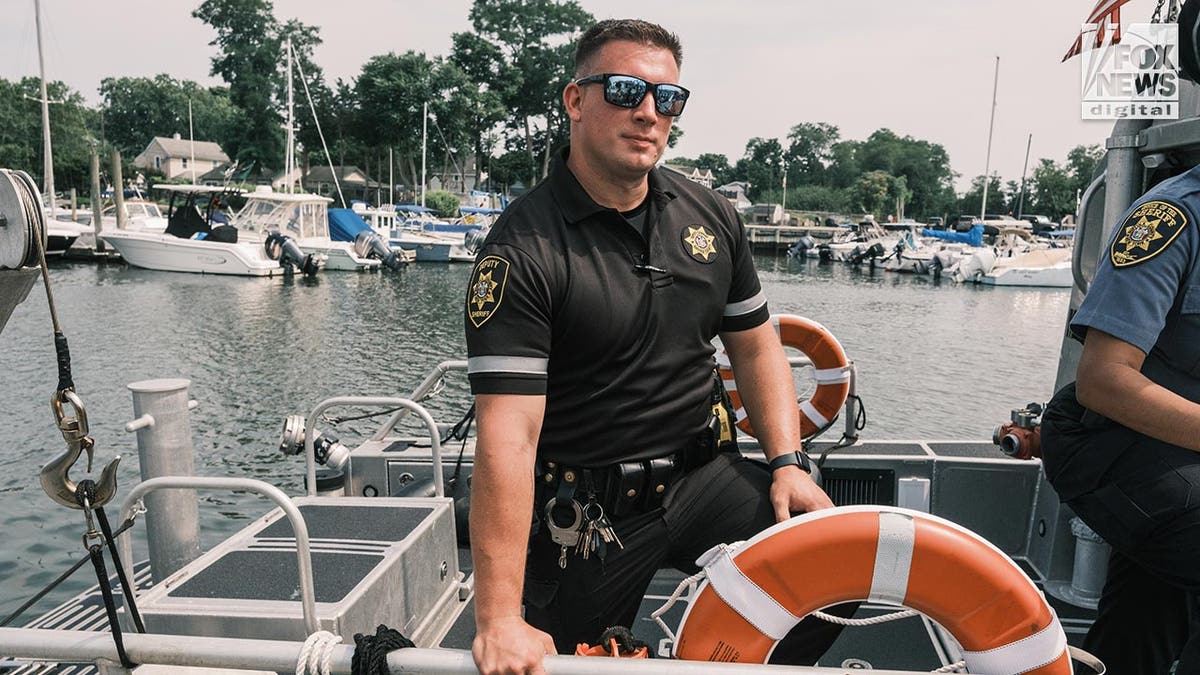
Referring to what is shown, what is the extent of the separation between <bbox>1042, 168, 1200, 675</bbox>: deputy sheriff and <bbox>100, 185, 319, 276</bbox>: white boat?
2900cm

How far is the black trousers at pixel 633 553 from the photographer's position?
2.25m

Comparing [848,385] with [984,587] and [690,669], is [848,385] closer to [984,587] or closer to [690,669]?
[984,587]

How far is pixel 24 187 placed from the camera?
6.77 ft

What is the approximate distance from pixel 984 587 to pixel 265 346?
16.5m

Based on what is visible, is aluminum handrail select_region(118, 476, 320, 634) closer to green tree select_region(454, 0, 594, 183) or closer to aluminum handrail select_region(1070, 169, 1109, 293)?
aluminum handrail select_region(1070, 169, 1109, 293)

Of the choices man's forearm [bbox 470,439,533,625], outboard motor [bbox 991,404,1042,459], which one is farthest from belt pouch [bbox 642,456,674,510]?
outboard motor [bbox 991,404,1042,459]

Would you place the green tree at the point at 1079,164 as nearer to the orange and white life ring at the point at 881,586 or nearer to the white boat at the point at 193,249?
the white boat at the point at 193,249

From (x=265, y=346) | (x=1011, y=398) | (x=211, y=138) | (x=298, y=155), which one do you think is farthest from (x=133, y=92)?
(x=1011, y=398)

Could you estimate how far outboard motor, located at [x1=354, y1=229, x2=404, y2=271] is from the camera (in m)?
32.6

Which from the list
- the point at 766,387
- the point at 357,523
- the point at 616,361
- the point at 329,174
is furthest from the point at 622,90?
the point at 329,174

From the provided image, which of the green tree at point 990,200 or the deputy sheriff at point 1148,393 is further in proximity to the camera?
the green tree at point 990,200

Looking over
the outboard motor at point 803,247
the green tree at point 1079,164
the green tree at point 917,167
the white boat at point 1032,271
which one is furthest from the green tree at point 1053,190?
the white boat at point 1032,271

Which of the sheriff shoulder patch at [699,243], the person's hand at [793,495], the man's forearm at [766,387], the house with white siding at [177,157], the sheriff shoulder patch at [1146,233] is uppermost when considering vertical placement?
the house with white siding at [177,157]

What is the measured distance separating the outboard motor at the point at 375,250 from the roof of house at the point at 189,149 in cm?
6342
